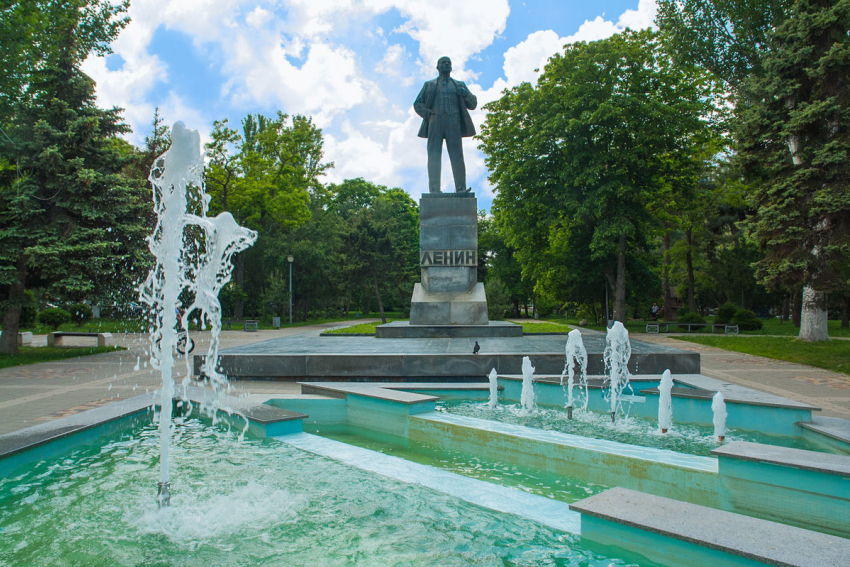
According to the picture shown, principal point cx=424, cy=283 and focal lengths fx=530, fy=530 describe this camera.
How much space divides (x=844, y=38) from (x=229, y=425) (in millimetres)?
17941

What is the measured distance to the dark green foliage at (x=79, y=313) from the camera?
2547cm

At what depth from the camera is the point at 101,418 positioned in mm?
5457

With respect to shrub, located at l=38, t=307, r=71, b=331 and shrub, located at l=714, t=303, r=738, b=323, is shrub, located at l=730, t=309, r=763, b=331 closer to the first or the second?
shrub, located at l=714, t=303, r=738, b=323

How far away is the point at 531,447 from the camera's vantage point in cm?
444

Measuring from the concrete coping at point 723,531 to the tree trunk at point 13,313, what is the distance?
15.6 m

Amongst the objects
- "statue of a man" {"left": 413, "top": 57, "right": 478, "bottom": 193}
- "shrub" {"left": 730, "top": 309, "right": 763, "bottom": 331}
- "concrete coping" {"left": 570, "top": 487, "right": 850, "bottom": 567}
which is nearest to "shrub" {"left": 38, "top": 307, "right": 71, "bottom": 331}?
"statue of a man" {"left": 413, "top": 57, "right": 478, "bottom": 193}

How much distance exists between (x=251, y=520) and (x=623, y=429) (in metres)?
3.93

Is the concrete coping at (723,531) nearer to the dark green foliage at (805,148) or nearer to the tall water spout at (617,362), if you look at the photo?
the tall water spout at (617,362)

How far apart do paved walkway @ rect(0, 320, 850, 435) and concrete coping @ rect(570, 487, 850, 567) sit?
4.85 metres

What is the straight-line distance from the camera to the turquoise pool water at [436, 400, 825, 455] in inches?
198

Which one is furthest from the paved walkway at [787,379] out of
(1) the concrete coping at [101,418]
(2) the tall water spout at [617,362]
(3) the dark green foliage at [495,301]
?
(3) the dark green foliage at [495,301]

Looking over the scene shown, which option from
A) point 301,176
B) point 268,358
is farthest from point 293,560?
point 301,176

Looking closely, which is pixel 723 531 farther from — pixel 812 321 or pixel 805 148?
pixel 812 321

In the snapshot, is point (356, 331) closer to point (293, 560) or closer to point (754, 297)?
point (293, 560)
